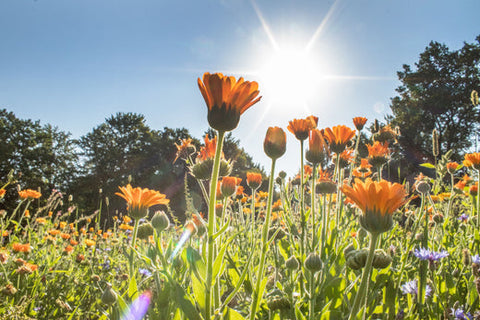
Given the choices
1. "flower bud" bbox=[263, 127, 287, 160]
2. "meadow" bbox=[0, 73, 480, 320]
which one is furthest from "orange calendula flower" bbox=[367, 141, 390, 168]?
"flower bud" bbox=[263, 127, 287, 160]

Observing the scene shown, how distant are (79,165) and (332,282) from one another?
119ft

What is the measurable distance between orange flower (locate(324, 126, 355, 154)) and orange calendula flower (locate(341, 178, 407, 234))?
996mm

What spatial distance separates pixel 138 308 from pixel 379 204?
90 centimetres

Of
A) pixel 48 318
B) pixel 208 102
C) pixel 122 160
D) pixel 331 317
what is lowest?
pixel 48 318

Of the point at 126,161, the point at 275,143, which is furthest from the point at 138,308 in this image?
the point at 126,161

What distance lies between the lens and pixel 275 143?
1240 mm

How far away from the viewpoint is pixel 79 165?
3288 cm

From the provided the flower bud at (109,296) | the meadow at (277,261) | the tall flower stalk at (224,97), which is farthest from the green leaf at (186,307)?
the flower bud at (109,296)

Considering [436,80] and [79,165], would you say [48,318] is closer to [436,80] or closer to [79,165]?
[436,80]

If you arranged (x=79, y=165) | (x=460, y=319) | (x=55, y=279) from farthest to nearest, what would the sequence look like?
(x=79, y=165) → (x=55, y=279) → (x=460, y=319)

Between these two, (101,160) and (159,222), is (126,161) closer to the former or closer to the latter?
(101,160)

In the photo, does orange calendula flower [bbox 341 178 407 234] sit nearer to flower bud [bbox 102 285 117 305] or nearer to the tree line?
flower bud [bbox 102 285 117 305]

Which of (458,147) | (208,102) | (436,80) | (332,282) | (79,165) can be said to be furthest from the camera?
(79,165)

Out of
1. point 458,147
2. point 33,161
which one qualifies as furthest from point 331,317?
point 33,161
